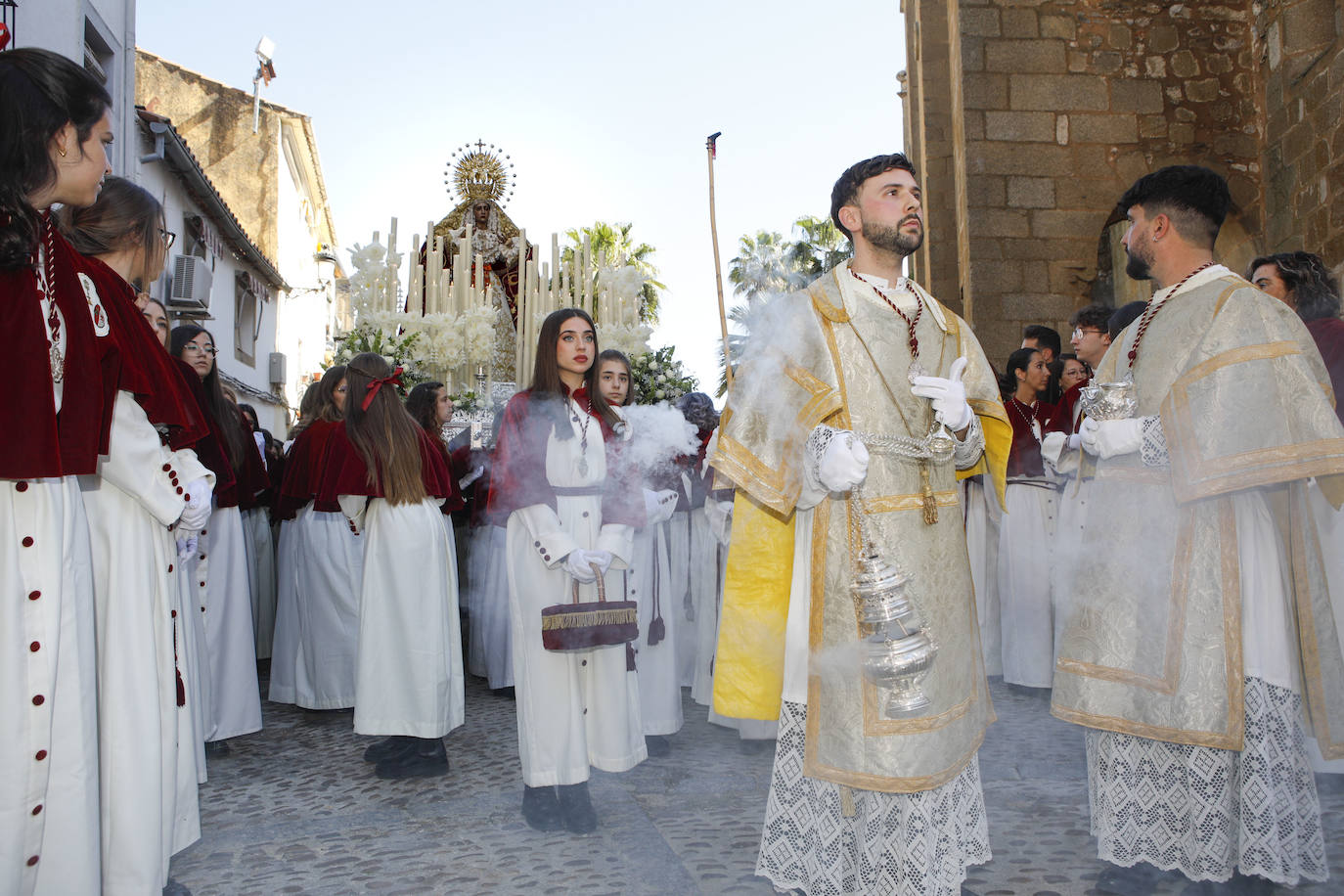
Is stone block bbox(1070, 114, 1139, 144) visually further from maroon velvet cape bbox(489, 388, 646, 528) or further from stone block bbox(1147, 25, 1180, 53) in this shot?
maroon velvet cape bbox(489, 388, 646, 528)

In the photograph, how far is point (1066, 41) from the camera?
898cm

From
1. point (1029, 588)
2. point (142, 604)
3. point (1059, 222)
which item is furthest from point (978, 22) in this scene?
point (142, 604)

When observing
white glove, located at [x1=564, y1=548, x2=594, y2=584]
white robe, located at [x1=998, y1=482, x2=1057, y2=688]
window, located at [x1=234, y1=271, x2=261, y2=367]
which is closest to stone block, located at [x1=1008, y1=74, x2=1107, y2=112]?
white robe, located at [x1=998, y1=482, x2=1057, y2=688]

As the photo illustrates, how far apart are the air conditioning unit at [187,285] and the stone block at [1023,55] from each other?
35.4 ft

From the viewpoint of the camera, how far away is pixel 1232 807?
2768mm

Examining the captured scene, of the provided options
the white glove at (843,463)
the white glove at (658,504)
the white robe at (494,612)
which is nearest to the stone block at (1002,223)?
the white robe at (494,612)

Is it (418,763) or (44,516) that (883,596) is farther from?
(418,763)

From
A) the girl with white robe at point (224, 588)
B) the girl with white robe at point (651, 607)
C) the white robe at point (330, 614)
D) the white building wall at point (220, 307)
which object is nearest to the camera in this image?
the girl with white robe at point (224, 588)

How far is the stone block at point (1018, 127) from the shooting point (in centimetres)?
892

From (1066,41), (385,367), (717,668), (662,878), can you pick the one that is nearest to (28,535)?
(717,668)

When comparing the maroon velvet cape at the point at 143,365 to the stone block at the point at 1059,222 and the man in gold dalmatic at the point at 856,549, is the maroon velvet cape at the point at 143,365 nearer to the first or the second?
the man in gold dalmatic at the point at 856,549

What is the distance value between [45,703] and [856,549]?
1922 mm

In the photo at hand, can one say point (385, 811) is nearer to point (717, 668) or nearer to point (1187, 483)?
point (717, 668)

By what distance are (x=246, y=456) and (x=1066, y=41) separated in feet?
26.4
